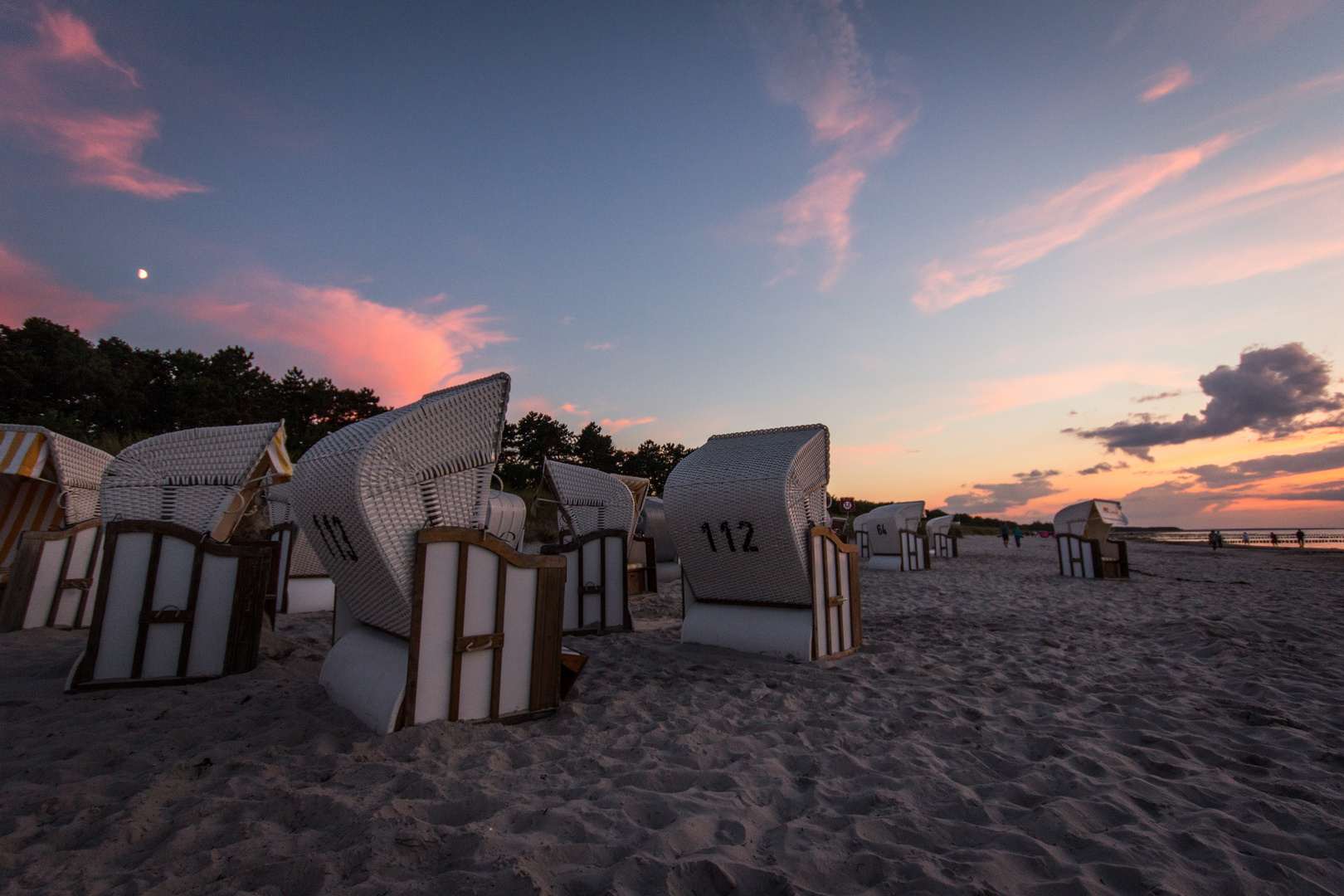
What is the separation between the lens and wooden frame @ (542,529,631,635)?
25.8ft

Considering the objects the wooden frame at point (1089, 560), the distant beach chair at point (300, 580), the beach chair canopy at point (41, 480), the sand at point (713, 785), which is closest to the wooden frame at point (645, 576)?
the distant beach chair at point (300, 580)

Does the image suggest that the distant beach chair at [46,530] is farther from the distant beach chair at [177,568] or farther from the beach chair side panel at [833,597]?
the beach chair side panel at [833,597]

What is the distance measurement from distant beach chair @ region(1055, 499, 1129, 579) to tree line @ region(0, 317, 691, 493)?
18.5 metres

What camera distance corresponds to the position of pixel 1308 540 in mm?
51156

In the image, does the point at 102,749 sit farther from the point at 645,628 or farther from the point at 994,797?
the point at 645,628

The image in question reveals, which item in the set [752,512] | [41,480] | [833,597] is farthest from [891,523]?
[41,480]

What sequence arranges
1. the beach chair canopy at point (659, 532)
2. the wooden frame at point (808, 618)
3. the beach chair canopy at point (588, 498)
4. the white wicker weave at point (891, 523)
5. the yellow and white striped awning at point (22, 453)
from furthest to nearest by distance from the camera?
the white wicker weave at point (891, 523), the beach chair canopy at point (659, 532), the beach chair canopy at point (588, 498), the yellow and white striped awning at point (22, 453), the wooden frame at point (808, 618)

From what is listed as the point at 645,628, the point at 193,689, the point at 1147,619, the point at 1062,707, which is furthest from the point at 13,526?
the point at 1147,619

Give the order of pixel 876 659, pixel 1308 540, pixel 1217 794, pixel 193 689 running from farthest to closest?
pixel 1308 540, pixel 876 659, pixel 193 689, pixel 1217 794

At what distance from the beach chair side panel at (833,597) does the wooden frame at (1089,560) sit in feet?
39.8

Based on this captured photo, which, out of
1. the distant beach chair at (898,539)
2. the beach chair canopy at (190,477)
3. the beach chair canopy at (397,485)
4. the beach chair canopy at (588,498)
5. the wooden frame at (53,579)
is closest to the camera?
the beach chair canopy at (397,485)

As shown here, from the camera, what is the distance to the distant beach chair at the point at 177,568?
4594mm

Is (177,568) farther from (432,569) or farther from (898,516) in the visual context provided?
(898,516)

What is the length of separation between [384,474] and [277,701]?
2.18 metres
